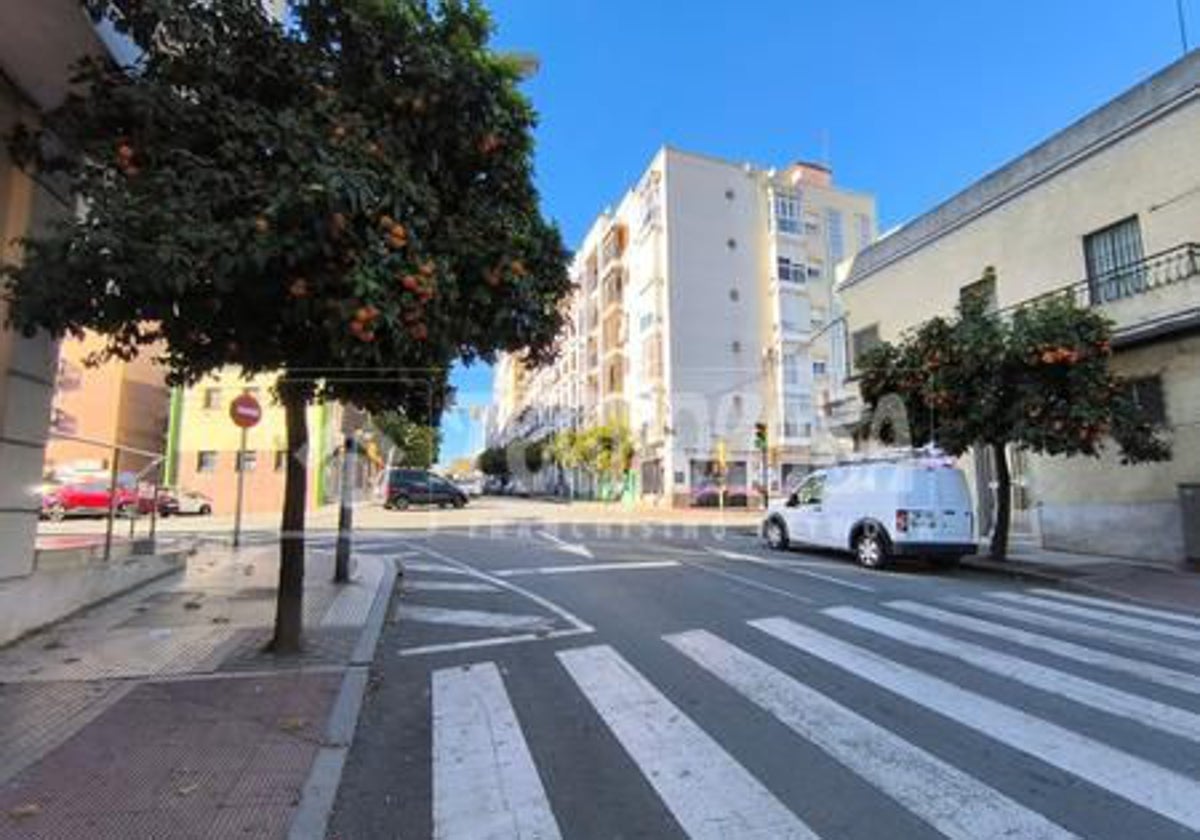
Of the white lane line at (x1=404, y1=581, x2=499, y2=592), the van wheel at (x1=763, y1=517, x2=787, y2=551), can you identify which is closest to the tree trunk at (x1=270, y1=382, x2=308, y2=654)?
the white lane line at (x1=404, y1=581, x2=499, y2=592)

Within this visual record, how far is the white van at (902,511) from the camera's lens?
1385cm

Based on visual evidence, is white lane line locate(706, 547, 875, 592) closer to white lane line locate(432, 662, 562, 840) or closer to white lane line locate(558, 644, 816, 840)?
white lane line locate(558, 644, 816, 840)

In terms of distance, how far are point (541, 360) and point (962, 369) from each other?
362 inches

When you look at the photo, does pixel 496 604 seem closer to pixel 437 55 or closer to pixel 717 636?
pixel 717 636

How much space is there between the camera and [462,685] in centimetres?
658

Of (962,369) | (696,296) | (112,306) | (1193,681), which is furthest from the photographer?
(696,296)

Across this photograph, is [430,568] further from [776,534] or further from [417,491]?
[417,491]

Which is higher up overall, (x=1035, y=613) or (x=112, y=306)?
(x=112, y=306)

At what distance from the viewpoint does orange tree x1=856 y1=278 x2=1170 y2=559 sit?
12984 millimetres

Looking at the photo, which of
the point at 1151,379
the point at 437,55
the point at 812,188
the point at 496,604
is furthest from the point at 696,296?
the point at 437,55

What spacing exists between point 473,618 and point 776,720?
4.78 metres

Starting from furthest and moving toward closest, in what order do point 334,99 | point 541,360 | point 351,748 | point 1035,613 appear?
point 1035,613 < point 541,360 < point 334,99 < point 351,748

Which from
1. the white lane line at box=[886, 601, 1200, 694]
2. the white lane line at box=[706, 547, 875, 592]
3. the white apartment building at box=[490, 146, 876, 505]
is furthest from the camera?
the white apartment building at box=[490, 146, 876, 505]

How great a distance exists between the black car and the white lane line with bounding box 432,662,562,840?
3030cm
